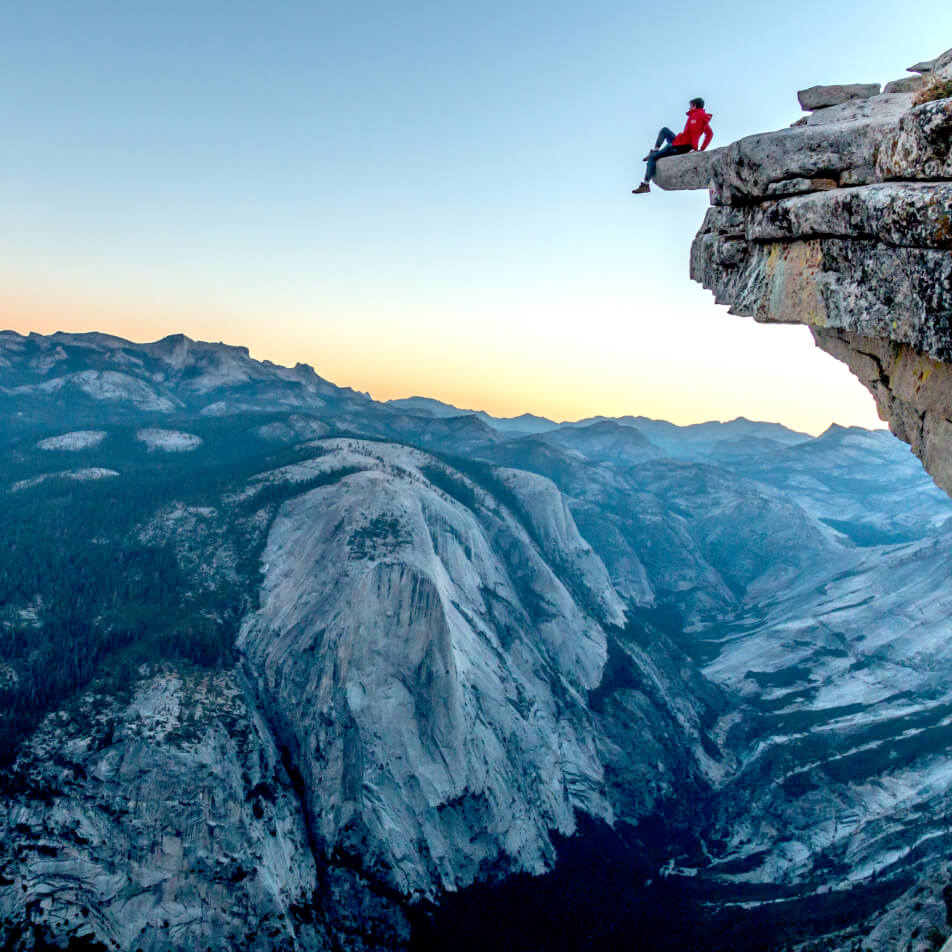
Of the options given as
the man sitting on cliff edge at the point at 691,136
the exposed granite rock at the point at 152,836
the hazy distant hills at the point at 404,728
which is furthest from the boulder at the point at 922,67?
the exposed granite rock at the point at 152,836

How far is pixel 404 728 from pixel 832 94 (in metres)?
63.2

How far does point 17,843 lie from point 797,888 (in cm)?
7162

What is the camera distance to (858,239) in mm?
10023

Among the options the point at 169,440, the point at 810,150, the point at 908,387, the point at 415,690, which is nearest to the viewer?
the point at 810,150

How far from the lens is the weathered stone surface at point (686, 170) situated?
13562 mm

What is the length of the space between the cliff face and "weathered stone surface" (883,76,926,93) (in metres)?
0.49

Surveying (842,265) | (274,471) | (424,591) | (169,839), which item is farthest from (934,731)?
(274,471)

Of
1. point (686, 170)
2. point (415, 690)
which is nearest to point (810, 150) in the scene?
point (686, 170)

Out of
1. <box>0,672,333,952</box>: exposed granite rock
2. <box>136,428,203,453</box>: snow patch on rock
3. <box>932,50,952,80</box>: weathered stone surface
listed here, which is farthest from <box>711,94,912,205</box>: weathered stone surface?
<box>136,428,203,453</box>: snow patch on rock

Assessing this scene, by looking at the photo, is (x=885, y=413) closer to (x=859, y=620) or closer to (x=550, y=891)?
(x=550, y=891)

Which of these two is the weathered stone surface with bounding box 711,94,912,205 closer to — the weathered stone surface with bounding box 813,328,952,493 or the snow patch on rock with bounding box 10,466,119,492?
the weathered stone surface with bounding box 813,328,952,493

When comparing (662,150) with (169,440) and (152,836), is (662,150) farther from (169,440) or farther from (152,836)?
(169,440)

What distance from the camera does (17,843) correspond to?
42.8 meters

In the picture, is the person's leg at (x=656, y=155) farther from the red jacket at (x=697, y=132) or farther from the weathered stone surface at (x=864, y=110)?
the weathered stone surface at (x=864, y=110)
